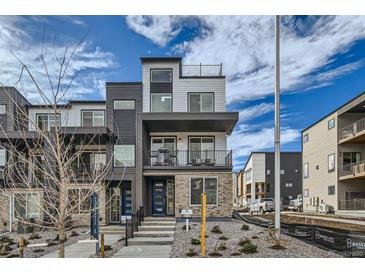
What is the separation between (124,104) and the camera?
53.1 feet

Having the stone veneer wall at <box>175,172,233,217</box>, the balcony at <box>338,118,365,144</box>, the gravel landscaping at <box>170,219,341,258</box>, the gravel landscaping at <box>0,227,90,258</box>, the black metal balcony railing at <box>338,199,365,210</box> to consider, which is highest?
the balcony at <box>338,118,365,144</box>

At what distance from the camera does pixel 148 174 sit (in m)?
14.6

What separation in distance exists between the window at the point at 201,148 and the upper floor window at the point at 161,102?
7.28ft

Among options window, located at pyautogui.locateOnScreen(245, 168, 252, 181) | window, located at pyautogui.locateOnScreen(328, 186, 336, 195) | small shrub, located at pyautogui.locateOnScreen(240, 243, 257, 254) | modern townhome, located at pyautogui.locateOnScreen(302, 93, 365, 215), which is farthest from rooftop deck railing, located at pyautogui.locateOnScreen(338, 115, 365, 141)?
window, located at pyautogui.locateOnScreen(245, 168, 252, 181)

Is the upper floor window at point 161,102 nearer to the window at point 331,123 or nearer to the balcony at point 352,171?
the balcony at point 352,171

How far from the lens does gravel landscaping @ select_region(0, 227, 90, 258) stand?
29.6ft

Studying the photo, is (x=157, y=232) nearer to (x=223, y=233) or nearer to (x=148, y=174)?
(x=223, y=233)

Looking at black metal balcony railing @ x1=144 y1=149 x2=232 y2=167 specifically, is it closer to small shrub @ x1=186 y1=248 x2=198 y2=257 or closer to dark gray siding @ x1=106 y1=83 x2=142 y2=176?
dark gray siding @ x1=106 y1=83 x2=142 y2=176

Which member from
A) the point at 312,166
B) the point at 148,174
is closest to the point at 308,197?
the point at 312,166

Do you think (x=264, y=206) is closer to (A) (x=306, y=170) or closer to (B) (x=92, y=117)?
(A) (x=306, y=170)

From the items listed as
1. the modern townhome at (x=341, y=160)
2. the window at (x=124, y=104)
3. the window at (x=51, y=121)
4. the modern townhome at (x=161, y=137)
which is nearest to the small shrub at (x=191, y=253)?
the window at (x=51, y=121)

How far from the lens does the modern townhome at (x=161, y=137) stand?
1443cm

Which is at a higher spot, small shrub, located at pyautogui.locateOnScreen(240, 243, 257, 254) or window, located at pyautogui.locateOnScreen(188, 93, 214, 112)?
window, located at pyautogui.locateOnScreen(188, 93, 214, 112)
